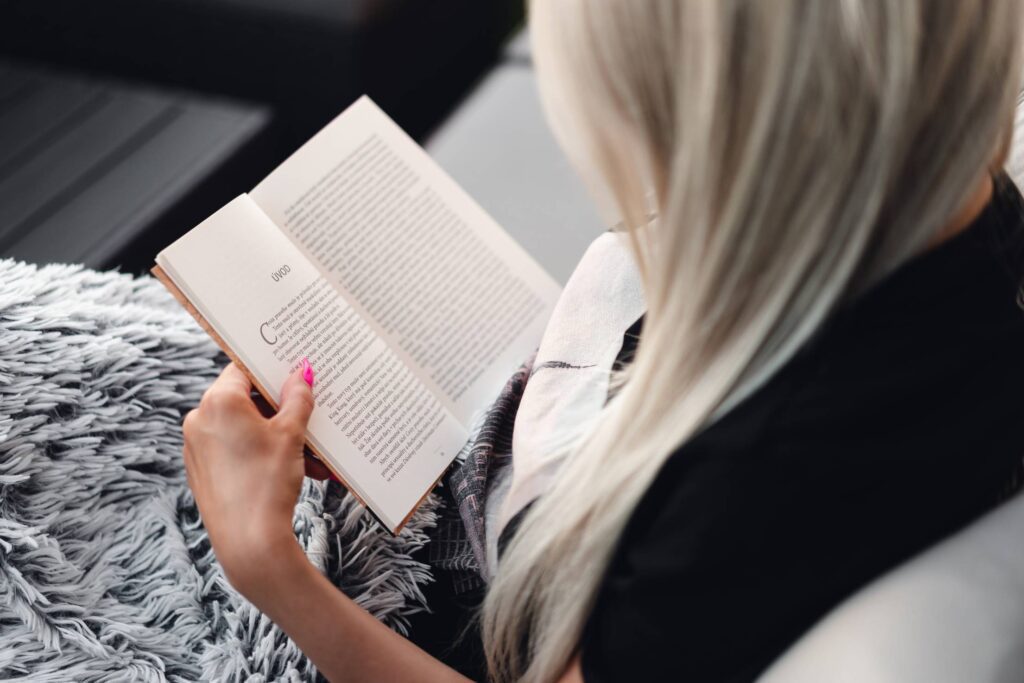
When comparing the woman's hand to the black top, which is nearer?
the black top

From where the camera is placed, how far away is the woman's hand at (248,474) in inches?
20.1

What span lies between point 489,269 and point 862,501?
401 mm

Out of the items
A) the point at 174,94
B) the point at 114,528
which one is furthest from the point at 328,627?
the point at 174,94

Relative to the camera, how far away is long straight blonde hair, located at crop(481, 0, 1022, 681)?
352 mm

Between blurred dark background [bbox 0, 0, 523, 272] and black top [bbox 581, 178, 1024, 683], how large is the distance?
717 mm

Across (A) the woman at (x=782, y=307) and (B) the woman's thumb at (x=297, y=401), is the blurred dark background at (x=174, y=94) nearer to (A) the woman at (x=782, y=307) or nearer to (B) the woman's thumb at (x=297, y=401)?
(B) the woman's thumb at (x=297, y=401)

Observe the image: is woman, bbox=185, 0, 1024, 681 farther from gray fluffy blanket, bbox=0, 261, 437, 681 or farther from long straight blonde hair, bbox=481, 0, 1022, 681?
gray fluffy blanket, bbox=0, 261, 437, 681

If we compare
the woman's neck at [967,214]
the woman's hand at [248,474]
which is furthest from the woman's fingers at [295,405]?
the woman's neck at [967,214]

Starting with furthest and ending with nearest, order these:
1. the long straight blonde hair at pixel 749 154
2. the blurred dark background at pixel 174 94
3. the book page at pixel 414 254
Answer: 1. the blurred dark background at pixel 174 94
2. the book page at pixel 414 254
3. the long straight blonde hair at pixel 749 154

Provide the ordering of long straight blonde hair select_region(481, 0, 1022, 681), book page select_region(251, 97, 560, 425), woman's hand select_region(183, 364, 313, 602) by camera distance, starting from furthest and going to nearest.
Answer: book page select_region(251, 97, 560, 425)
woman's hand select_region(183, 364, 313, 602)
long straight blonde hair select_region(481, 0, 1022, 681)

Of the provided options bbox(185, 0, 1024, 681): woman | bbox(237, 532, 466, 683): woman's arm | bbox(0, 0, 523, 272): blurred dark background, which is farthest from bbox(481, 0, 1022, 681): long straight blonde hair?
bbox(0, 0, 523, 272): blurred dark background

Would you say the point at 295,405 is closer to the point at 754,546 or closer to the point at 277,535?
the point at 277,535

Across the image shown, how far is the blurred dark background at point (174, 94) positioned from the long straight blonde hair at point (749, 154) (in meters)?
0.66

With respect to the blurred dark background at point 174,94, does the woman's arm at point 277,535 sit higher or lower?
lower
